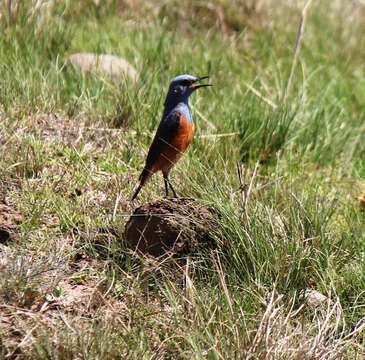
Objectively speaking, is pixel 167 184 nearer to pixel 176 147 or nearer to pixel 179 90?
pixel 176 147

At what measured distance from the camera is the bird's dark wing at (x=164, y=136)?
5113 mm

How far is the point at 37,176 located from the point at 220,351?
1.94 meters

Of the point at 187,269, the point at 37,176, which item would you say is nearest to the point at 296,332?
the point at 187,269

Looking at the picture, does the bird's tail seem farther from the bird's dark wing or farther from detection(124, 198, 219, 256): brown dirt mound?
detection(124, 198, 219, 256): brown dirt mound

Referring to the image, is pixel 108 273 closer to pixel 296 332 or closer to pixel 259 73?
pixel 296 332

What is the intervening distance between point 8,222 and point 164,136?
98cm

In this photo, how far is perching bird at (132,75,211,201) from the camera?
5.11 m

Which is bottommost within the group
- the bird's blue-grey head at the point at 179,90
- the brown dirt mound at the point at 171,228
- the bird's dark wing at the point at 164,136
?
the brown dirt mound at the point at 171,228

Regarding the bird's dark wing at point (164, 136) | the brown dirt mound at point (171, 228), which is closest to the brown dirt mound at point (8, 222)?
the brown dirt mound at point (171, 228)

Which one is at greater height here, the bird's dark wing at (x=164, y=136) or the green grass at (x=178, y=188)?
the bird's dark wing at (x=164, y=136)

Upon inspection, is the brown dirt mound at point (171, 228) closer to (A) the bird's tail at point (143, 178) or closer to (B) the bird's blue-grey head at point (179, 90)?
(A) the bird's tail at point (143, 178)

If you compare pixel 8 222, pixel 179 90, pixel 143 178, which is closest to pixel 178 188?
pixel 143 178

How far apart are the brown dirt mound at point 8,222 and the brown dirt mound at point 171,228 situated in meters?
0.58

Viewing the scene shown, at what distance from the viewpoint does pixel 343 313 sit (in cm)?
439
